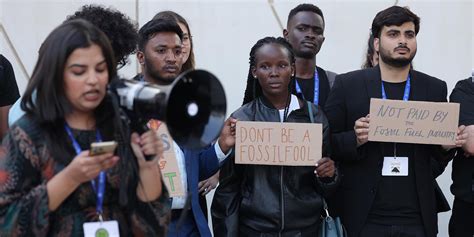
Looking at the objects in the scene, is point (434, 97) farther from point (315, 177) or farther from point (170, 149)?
point (170, 149)

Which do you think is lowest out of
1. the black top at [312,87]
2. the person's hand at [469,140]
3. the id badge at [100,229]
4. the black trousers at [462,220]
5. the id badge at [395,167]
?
the black trousers at [462,220]

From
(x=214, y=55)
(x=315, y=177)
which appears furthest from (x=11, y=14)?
(x=315, y=177)

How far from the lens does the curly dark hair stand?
347 centimetres

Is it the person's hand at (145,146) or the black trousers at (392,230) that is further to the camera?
the black trousers at (392,230)

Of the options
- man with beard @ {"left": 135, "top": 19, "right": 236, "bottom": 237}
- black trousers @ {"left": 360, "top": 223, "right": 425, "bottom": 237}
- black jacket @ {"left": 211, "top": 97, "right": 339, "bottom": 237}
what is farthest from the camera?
black trousers @ {"left": 360, "top": 223, "right": 425, "bottom": 237}

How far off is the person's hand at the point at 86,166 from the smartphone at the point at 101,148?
23 millimetres

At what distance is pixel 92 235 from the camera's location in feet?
7.91

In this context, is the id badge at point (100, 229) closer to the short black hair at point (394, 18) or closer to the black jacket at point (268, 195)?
the black jacket at point (268, 195)

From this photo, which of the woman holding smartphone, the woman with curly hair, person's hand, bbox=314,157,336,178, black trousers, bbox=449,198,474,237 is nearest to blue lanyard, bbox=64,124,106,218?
the woman holding smartphone

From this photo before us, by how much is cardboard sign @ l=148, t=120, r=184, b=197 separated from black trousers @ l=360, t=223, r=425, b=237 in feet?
3.69

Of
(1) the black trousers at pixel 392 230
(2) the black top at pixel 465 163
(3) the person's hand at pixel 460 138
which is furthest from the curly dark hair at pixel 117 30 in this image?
(2) the black top at pixel 465 163

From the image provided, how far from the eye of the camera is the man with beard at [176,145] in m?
3.64

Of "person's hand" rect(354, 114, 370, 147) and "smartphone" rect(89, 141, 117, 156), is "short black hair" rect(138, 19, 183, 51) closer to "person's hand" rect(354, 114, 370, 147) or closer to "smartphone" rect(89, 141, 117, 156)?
"person's hand" rect(354, 114, 370, 147)

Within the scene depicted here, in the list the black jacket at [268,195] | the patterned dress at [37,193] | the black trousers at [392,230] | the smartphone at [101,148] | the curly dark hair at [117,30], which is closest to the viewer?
the smartphone at [101,148]
